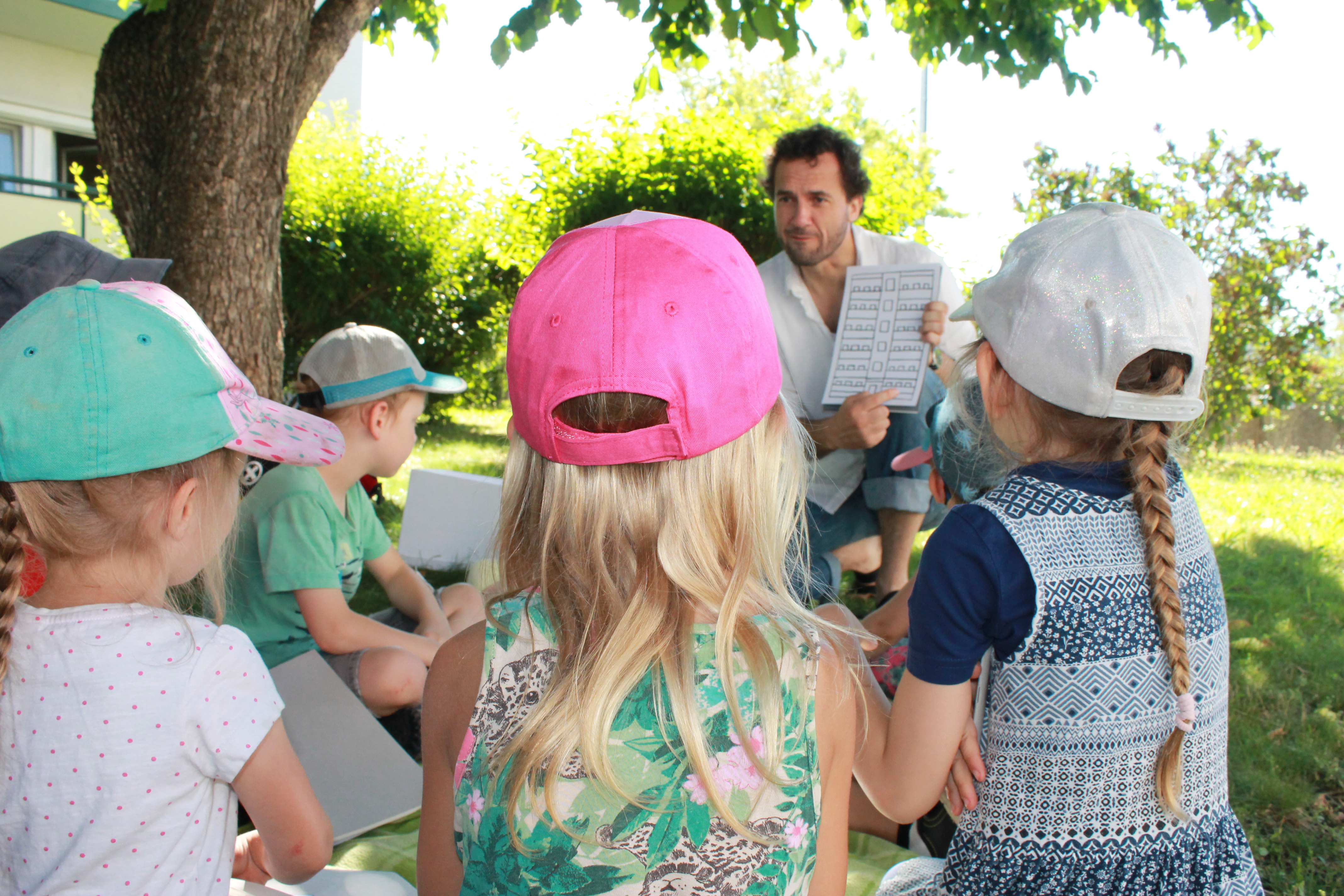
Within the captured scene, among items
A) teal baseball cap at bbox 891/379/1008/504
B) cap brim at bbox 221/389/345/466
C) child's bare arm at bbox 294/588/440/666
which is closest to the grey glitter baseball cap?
teal baseball cap at bbox 891/379/1008/504

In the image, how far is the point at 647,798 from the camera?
103 cm

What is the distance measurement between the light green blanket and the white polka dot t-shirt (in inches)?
35.7

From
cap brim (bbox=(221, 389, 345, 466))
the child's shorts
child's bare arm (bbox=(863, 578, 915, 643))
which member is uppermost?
cap brim (bbox=(221, 389, 345, 466))

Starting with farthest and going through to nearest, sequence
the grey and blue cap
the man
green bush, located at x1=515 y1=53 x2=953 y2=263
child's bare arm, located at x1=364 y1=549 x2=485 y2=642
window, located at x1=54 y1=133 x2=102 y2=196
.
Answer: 1. window, located at x1=54 y1=133 x2=102 y2=196
2. green bush, located at x1=515 y1=53 x2=953 y2=263
3. the man
4. child's bare arm, located at x1=364 y1=549 x2=485 y2=642
5. the grey and blue cap

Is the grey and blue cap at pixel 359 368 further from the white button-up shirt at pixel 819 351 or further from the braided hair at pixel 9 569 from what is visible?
the white button-up shirt at pixel 819 351

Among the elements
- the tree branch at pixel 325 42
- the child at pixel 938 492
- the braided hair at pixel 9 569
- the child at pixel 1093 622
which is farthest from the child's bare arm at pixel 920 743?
the tree branch at pixel 325 42

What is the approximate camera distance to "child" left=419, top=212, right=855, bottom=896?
3.38 feet

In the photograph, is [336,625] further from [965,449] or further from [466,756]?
[965,449]

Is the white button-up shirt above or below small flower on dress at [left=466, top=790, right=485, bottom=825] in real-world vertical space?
above

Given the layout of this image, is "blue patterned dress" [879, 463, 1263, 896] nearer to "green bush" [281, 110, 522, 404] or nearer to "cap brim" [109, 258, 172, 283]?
"cap brim" [109, 258, 172, 283]

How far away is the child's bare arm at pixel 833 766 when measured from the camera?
3.68 ft

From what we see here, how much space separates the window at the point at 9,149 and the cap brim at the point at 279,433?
12.4 meters

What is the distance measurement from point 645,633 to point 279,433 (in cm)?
70

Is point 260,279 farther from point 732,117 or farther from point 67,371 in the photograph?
point 732,117
